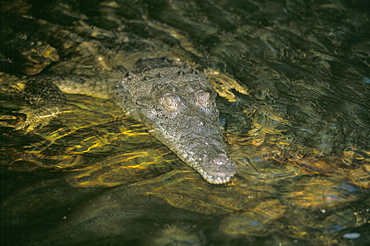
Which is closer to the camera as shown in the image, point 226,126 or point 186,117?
point 186,117

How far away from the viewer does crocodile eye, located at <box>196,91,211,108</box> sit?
4281mm

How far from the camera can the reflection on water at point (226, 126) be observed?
2812 mm

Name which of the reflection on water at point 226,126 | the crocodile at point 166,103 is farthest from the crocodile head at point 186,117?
the reflection on water at point 226,126

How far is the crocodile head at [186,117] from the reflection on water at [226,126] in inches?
5.6

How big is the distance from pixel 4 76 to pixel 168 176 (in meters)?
3.09

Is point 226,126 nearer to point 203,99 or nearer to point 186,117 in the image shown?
point 203,99

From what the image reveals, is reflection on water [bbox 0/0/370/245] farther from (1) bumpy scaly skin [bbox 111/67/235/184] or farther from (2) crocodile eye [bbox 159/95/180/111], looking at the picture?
(2) crocodile eye [bbox 159/95/180/111]

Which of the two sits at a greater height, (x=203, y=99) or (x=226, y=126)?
(x=203, y=99)

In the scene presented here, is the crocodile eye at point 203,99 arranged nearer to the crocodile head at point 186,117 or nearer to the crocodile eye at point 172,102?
the crocodile head at point 186,117

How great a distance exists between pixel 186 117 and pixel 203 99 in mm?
370

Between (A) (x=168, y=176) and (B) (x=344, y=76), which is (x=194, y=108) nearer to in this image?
(A) (x=168, y=176)

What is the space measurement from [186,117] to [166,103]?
348mm

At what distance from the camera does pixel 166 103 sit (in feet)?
14.0

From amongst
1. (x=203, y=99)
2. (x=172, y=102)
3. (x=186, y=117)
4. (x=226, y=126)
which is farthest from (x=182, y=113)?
(x=226, y=126)
